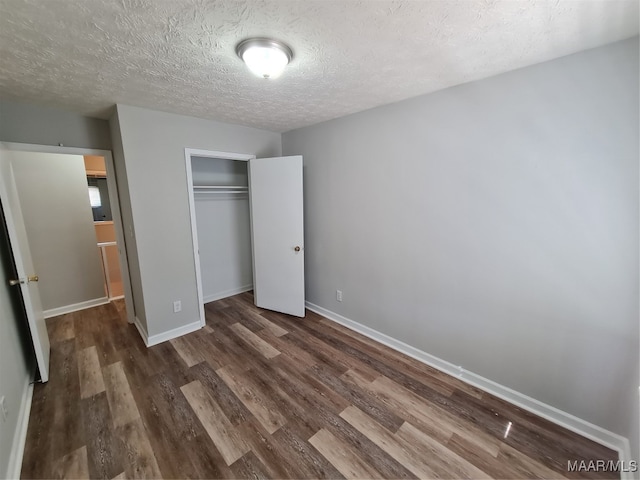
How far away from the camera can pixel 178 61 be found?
1.55m

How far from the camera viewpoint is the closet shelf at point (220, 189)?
3401 millimetres

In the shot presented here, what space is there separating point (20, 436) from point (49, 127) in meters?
2.49

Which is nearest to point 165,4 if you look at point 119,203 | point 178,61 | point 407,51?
point 178,61

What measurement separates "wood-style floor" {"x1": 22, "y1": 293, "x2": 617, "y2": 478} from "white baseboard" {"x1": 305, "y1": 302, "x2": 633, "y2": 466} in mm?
59

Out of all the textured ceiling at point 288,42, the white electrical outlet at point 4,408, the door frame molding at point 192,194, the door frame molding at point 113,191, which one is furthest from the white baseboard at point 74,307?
the textured ceiling at point 288,42

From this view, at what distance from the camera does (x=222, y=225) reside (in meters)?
3.81

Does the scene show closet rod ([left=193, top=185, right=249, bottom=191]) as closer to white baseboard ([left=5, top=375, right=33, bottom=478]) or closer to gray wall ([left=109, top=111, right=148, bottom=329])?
gray wall ([left=109, top=111, right=148, bottom=329])

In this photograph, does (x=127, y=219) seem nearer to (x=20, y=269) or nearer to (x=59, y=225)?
(x=20, y=269)

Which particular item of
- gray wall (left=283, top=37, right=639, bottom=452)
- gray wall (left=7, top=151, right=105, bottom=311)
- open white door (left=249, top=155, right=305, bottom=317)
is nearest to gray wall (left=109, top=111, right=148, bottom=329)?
gray wall (left=7, top=151, right=105, bottom=311)

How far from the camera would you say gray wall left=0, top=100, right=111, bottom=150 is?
2.18 metres

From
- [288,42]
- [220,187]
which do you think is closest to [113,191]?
[220,187]

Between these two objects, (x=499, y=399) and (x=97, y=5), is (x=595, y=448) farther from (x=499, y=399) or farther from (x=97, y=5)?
(x=97, y=5)

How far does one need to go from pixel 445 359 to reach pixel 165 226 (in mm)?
2985

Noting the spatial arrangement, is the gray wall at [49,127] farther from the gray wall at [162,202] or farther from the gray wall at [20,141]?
the gray wall at [162,202]
